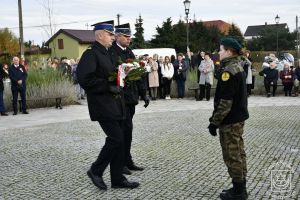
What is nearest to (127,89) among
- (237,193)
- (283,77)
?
(237,193)

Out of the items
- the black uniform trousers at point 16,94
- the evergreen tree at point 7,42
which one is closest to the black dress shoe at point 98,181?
the black uniform trousers at point 16,94

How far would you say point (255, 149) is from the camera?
8000 mm

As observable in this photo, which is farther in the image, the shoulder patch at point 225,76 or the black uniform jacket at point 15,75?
the black uniform jacket at point 15,75

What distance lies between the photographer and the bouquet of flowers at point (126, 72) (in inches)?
227

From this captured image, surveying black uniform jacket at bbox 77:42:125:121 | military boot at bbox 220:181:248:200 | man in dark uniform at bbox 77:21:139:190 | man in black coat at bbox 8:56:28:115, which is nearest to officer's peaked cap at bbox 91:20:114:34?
man in dark uniform at bbox 77:21:139:190

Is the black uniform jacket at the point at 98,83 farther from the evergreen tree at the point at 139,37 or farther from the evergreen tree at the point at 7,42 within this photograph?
the evergreen tree at the point at 7,42

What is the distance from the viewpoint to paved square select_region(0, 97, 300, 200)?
579cm

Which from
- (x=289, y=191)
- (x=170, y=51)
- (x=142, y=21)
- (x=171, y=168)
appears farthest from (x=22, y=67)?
(x=142, y=21)

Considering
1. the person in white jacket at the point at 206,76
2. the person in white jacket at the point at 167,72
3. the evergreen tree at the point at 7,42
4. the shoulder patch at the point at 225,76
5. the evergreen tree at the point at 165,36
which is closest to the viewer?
the shoulder patch at the point at 225,76

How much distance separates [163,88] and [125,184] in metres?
12.6

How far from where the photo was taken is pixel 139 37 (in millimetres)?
50438

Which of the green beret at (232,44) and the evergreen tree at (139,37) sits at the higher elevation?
the evergreen tree at (139,37)

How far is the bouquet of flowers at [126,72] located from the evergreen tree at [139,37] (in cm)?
3912

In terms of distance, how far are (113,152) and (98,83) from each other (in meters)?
0.88
